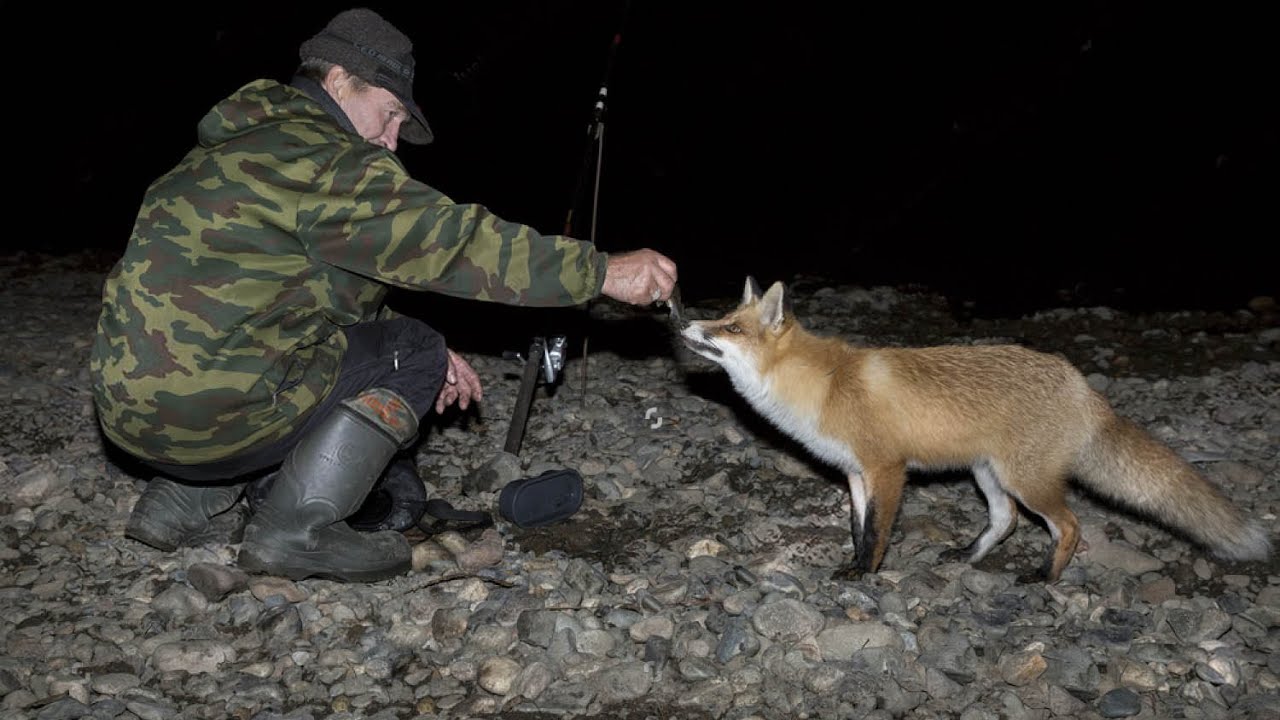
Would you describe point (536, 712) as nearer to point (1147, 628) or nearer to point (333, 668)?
point (333, 668)

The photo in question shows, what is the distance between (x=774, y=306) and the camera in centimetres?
379

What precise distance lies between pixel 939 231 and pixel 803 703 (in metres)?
9.42

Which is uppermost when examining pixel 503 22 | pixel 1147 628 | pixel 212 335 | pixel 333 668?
pixel 503 22

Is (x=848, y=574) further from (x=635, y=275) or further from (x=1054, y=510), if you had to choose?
(x=635, y=275)

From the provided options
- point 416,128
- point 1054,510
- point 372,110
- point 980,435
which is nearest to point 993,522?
point 1054,510

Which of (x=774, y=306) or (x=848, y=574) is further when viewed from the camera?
(x=774, y=306)

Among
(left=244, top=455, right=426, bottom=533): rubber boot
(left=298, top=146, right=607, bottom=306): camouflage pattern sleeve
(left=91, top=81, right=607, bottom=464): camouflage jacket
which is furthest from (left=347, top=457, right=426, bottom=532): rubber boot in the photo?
(left=298, top=146, right=607, bottom=306): camouflage pattern sleeve

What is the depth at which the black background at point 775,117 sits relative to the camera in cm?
1156

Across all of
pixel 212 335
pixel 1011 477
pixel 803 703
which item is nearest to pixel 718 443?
pixel 1011 477

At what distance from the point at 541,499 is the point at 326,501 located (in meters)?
0.93

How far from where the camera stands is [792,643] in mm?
3107

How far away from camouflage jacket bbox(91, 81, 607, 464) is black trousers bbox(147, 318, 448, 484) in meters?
0.24

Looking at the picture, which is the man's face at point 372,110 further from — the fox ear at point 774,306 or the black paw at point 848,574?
the black paw at point 848,574

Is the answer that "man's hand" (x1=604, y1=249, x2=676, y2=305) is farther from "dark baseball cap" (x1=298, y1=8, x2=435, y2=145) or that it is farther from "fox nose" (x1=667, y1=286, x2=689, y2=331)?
"dark baseball cap" (x1=298, y1=8, x2=435, y2=145)
